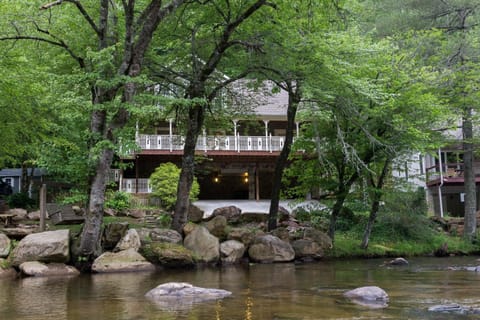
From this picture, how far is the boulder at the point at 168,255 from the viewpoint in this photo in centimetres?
→ 1381

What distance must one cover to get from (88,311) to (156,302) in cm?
118

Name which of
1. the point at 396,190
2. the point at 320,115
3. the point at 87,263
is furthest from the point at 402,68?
the point at 87,263

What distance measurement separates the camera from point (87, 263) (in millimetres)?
13211

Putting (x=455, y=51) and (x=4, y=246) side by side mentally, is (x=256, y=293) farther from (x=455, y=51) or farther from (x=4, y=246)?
(x=455, y=51)

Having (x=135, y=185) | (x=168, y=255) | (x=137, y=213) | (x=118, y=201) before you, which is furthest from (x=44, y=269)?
(x=135, y=185)

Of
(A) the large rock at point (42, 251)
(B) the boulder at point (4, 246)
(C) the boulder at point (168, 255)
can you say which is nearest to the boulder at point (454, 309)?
(C) the boulder at point (168, 255)

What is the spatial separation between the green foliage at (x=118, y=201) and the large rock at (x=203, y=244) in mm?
7781

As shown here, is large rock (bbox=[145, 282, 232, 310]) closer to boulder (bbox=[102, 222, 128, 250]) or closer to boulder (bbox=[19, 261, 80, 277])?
boulder (bbox=[19, 261, 80, 277])

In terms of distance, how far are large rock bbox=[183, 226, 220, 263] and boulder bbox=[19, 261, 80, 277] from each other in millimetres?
3590

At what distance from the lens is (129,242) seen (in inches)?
543

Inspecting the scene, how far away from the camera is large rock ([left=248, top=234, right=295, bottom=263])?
1555 cm

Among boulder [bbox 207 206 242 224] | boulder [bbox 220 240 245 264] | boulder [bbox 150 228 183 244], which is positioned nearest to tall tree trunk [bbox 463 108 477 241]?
boulder [bbox 207 206 242 224]

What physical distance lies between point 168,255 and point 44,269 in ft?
10.9

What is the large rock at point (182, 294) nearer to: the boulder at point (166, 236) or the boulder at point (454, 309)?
the boulder at point (454, 309)
